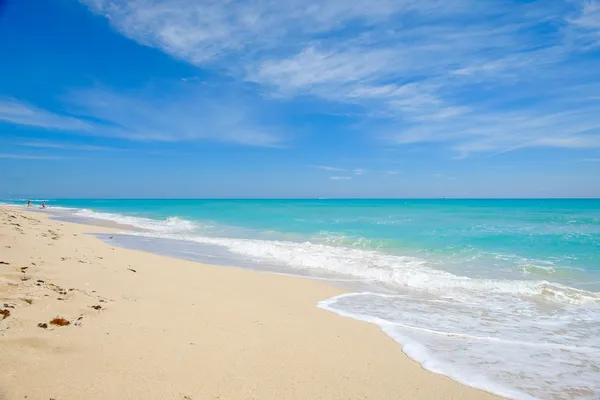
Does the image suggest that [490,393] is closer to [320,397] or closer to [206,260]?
[320,397]

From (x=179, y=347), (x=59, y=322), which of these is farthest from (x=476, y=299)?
(x=59, y=322)

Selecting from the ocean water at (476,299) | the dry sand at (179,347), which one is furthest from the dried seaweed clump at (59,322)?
the ocean water at (476,299)

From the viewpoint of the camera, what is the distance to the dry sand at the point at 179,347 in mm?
3131

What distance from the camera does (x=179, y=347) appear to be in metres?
4.07

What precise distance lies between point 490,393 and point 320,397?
6.49 ft

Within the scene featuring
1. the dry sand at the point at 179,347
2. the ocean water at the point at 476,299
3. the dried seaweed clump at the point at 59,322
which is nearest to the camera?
the dry sand at the point at 179,347

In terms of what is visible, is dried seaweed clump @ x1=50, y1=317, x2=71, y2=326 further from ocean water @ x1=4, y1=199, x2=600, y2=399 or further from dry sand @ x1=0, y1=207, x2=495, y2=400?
ocean water @ x1=4, y1=199, x2=600, y2=399

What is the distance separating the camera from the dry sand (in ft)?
10.3

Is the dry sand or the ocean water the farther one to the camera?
the ocean water

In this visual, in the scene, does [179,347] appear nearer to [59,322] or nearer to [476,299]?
[59,322]

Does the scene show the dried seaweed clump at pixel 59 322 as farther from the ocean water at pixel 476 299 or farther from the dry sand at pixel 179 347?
the ocean water at pixel 476 299

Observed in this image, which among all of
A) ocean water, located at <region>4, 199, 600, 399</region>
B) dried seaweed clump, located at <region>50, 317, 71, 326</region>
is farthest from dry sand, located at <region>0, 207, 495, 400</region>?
ocean water, located at <region>4, 199, 600, 399</region>

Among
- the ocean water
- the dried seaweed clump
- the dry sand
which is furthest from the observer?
the ocean water

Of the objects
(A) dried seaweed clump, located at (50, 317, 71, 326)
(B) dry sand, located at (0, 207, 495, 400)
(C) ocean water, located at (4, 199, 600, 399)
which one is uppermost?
(A) dried seaweed clump, located at (50, 317, 71, 326)
